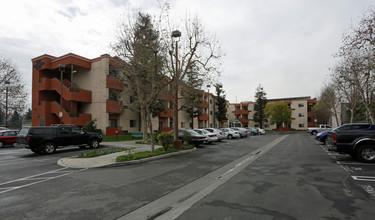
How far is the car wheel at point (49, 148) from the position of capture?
42.8ft

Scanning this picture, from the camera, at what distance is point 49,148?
13305 millimetres

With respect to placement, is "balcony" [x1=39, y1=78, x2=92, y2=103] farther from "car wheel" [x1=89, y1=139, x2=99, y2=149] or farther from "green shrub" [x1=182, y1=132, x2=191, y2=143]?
"green shrub" [x1=182, y1=132, x2=191, y2=143]

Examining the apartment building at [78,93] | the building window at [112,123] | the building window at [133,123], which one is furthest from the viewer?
the building window at [133,123]

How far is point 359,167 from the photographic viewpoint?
8508 mm

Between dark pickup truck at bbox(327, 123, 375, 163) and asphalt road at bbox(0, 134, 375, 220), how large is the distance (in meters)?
0.97

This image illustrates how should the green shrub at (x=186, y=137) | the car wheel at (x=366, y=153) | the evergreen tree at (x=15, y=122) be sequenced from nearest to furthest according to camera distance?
the car wheel at (x=366, y=153) → the green shrub at (x=186, y=137) → the evergreen tree at (x=15, y=122)

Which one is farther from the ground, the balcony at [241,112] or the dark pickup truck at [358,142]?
the balcony at [241,112]

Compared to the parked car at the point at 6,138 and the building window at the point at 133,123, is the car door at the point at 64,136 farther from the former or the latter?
the building window at the point at 133,123

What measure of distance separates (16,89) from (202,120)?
3609cm

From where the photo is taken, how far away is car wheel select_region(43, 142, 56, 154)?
13.0 m

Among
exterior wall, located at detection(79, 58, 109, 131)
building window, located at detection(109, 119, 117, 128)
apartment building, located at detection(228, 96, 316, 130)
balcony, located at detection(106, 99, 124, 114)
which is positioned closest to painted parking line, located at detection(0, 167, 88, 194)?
balcony, located at detection(106, 99, 124, 114)

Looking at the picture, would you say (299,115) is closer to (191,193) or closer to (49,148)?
(49,148)

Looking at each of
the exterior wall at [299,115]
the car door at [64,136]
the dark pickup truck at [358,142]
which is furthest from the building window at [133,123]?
the exterior wall at [299,115]

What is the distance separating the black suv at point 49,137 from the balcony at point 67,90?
461 inches
